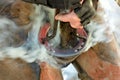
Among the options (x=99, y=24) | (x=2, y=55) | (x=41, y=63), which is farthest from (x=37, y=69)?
(x=99, y=24)

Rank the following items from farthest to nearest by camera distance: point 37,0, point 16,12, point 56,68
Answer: point 56,68 < point 16,12 < point 37,0

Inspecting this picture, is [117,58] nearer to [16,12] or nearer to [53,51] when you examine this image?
[53,51]

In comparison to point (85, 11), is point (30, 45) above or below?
below

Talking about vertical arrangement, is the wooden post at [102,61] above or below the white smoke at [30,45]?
below

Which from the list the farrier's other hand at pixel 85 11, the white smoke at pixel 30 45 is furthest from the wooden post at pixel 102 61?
the farrier's other hand at pixel 85 11

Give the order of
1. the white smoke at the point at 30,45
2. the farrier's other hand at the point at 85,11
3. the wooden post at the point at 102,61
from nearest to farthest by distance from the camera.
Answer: the farrier's other hand at the point at 85,11 < the white smoke at the point at 30,45 < the wooden post at the point at 102,61

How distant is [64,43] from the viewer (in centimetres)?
121

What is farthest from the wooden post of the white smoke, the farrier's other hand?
the farrier's other hand

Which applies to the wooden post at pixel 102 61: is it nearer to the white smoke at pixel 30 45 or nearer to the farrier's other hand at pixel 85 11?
the white smoke at pixel 30 45

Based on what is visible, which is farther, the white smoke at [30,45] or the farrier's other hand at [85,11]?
the white smoke at [30,45]

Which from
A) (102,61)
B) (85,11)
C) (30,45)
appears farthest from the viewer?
(102,61)

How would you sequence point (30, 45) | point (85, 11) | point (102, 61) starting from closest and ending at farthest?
point (85, 11) < point (30, 45) < point (102, 61)

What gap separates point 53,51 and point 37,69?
0.29 ft

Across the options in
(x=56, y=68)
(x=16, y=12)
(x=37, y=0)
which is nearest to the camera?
(x=37, y=0)
